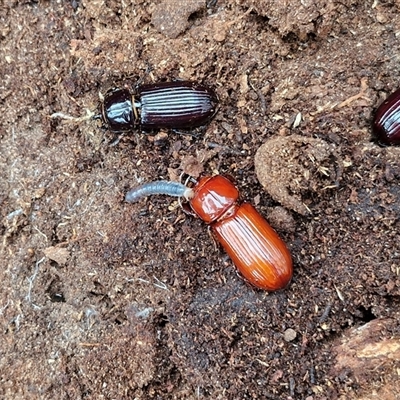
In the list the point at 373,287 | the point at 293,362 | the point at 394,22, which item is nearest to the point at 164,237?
the point at 293,362

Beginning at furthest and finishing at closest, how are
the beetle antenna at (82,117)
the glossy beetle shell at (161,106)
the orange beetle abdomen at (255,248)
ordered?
the beetle antenna at (82,117), the glossy beetle shell at (161,106), the orange beetle abdomen at (255,248)

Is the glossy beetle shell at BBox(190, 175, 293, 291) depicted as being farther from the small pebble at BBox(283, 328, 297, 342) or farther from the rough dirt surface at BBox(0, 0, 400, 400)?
the small pebble at BBox(283, 328, 297, 342)

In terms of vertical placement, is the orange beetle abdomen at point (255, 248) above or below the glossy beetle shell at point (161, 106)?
below

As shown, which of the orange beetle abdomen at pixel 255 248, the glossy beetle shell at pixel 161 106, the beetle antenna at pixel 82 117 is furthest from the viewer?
the beetle antenna at pixel 82 117

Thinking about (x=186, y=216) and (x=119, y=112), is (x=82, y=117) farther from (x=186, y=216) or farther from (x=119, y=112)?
(x=186, y=216)

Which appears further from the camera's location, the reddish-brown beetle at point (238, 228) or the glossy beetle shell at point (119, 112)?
the glossy beetle shell at point (119, 112)

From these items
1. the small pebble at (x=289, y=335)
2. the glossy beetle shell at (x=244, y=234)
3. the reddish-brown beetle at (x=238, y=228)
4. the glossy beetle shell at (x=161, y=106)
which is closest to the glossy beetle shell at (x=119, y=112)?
the glossy beetle shell at (x=161, y=106)

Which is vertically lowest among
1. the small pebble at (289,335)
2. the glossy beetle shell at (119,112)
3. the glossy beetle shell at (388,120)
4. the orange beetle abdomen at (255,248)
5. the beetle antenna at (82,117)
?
the small pebble at (289,335)

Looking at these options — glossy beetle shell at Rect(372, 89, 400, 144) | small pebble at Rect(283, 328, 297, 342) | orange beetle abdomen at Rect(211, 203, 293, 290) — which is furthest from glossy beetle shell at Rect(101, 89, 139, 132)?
small pebble at Rect(283, 328, 297, 342)

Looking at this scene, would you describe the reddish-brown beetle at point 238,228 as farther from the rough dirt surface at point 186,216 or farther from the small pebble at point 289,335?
the small pebble at point 289,335
